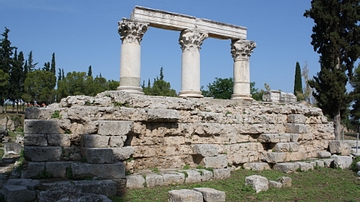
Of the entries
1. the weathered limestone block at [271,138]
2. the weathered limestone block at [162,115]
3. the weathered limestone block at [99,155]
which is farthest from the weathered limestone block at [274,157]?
the weathered limestone block at [99,155]

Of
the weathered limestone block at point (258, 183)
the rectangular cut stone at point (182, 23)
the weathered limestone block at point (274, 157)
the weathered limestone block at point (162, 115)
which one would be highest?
the rectangular cut stone at point (182, 23)

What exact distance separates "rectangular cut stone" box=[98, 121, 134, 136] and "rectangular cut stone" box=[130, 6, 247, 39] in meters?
7.67

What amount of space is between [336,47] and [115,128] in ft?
65.9

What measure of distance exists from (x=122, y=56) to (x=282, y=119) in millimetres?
7195

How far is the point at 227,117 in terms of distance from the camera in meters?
11.8

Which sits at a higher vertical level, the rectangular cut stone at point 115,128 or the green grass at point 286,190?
the rectangular cut stone at point 115,128

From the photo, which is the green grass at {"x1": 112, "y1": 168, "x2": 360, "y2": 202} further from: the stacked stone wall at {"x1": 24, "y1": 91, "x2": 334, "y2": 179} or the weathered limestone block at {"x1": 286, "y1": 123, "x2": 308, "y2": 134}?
the weathered limestone block at {"x1": 286, "y1": 123, "x2": 308, "y2": 134}

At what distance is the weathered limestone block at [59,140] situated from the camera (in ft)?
26.3

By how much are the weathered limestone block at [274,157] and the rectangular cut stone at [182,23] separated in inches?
278

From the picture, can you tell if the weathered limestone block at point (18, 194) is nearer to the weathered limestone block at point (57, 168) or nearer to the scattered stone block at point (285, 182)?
the weathered limestone block at point (57, 168)

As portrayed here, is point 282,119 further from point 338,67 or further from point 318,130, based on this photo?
point 338,67

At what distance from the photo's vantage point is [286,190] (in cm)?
883

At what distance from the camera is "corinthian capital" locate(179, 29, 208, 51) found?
15523 mm

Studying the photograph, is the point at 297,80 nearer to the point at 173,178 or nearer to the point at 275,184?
the point at 275,184
